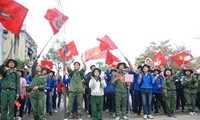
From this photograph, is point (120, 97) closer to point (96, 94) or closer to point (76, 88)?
point (96, 94)

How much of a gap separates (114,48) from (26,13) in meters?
4.32

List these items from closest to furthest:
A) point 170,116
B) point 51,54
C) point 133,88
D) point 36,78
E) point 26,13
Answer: point 26,13, point 36,78, point 170,116, point 133,88, point 51,54

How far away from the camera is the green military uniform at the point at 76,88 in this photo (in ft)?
32.2

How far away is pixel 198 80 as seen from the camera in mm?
12578

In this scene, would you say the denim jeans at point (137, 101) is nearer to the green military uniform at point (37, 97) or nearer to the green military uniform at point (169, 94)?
the green military uniform at point (169, 94)

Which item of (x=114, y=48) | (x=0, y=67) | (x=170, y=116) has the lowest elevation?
(x=170, y=116)

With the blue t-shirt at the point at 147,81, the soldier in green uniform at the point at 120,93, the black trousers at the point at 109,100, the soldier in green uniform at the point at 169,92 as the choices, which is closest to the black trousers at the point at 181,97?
the soldier in green uniform at the point at 169,92

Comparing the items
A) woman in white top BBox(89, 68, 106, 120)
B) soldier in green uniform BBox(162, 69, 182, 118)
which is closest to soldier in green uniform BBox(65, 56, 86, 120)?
woman in white top BBox(89, 68, 106, 120)

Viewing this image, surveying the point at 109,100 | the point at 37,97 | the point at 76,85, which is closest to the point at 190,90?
the point at 109,100

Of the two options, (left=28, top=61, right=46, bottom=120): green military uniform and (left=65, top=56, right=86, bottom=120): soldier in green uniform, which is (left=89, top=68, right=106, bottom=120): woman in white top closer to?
(left=65, top=56, right=86, bottom=120): soldier in green uniform

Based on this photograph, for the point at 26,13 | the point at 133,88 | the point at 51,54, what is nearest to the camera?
the point at 26,13

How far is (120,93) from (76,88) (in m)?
1.61

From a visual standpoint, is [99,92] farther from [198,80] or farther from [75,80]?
[198,80]

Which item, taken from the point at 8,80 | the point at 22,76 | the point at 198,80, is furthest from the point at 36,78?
the point at 198,80
